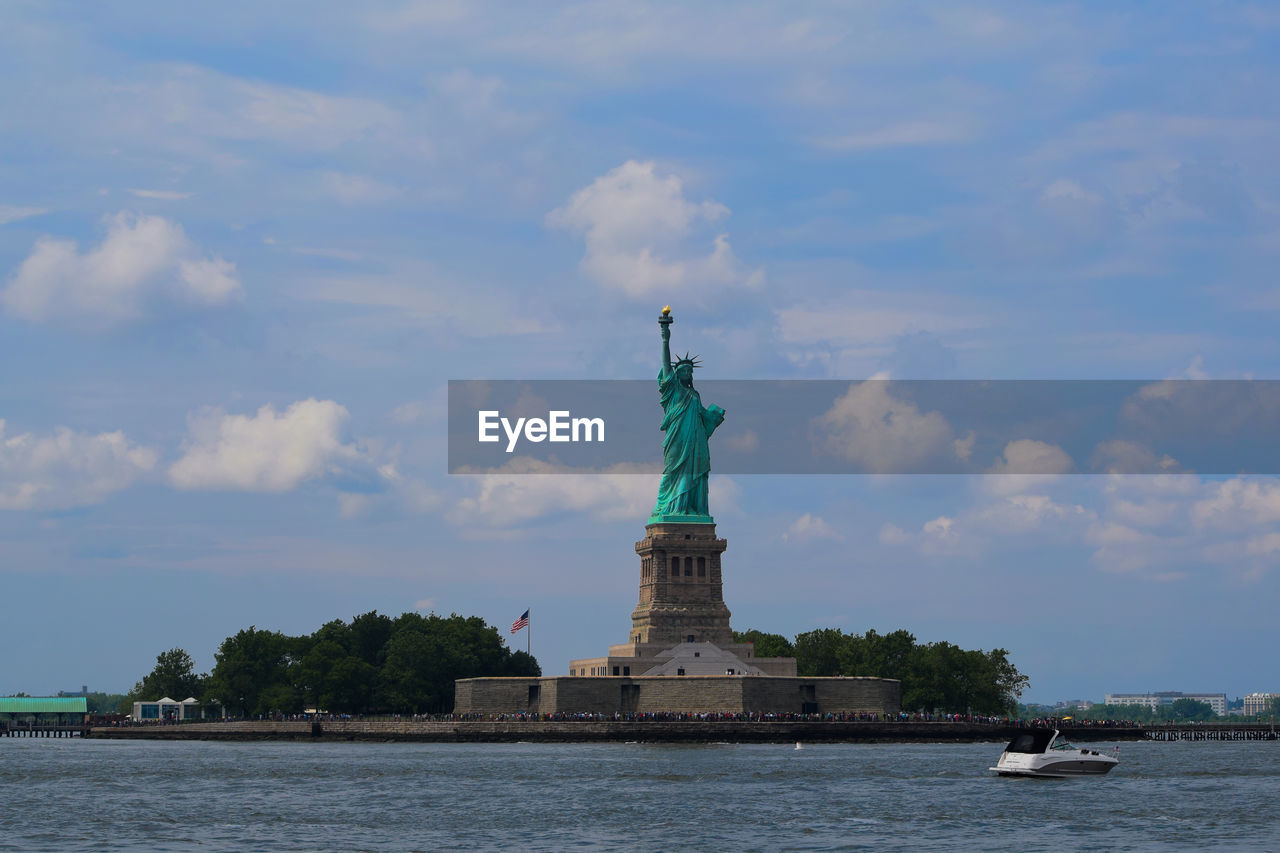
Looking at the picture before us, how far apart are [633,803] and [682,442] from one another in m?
64.8

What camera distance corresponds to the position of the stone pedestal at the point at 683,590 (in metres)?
125

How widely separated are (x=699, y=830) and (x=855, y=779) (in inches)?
877

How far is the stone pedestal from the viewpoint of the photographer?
12481 cm

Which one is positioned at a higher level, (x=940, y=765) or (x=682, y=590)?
(x=682, y=590)

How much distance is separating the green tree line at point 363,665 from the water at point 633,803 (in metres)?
38.2

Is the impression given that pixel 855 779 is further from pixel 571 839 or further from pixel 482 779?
pixel 571 839

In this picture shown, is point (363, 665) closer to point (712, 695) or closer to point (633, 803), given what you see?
point (712, 695)

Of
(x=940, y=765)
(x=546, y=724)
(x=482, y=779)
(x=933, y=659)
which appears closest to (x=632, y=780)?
(x=482, y=779)

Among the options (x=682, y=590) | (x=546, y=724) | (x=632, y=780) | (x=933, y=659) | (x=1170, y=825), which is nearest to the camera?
(x=1170, y=825)

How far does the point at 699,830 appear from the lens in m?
57.9

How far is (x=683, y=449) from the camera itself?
130000mm

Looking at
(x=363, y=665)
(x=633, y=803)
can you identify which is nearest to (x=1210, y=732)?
(x=363, y=665)

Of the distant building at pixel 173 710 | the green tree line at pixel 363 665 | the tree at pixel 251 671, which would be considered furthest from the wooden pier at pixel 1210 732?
the distant building at pixel 173 710

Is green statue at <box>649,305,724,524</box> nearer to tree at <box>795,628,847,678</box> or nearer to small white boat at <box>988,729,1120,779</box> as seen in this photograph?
tree at <box>795,628,847,678</box>
